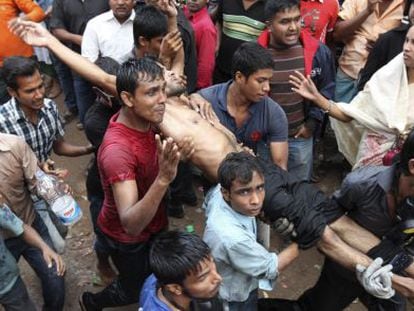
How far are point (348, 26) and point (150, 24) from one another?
206cm

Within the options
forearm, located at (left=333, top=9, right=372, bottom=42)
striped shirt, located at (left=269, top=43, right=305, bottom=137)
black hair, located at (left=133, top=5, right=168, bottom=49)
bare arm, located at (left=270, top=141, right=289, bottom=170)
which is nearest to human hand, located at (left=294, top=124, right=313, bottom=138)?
striped shirt, located at (left=269, top=43, right=305, bottom=137)

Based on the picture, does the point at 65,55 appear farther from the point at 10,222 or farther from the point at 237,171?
the point at 237,171

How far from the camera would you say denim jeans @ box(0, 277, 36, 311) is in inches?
113

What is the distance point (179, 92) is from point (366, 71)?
1.66m

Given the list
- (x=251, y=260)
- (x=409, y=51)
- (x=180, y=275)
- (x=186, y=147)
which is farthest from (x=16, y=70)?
(x=409, y=51)

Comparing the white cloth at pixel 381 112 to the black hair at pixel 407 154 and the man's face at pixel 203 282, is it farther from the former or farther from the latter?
the man's face at pixel 203 282

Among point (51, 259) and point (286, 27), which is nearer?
point (51, 259)

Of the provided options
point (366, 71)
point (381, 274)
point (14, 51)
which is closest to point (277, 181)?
point (381, 274)

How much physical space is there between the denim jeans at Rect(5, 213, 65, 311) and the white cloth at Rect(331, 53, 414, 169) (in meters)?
2.40

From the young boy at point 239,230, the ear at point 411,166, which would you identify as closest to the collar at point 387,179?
the ear at point 411,166

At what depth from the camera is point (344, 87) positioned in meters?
4.93

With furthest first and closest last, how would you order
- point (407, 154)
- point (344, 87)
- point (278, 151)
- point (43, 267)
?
point (344, 87) < point (278, 151) < point (43, 267) < point (407, 154)

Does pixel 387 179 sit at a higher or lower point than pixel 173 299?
higher

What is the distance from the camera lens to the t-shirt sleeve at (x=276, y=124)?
3469mm
